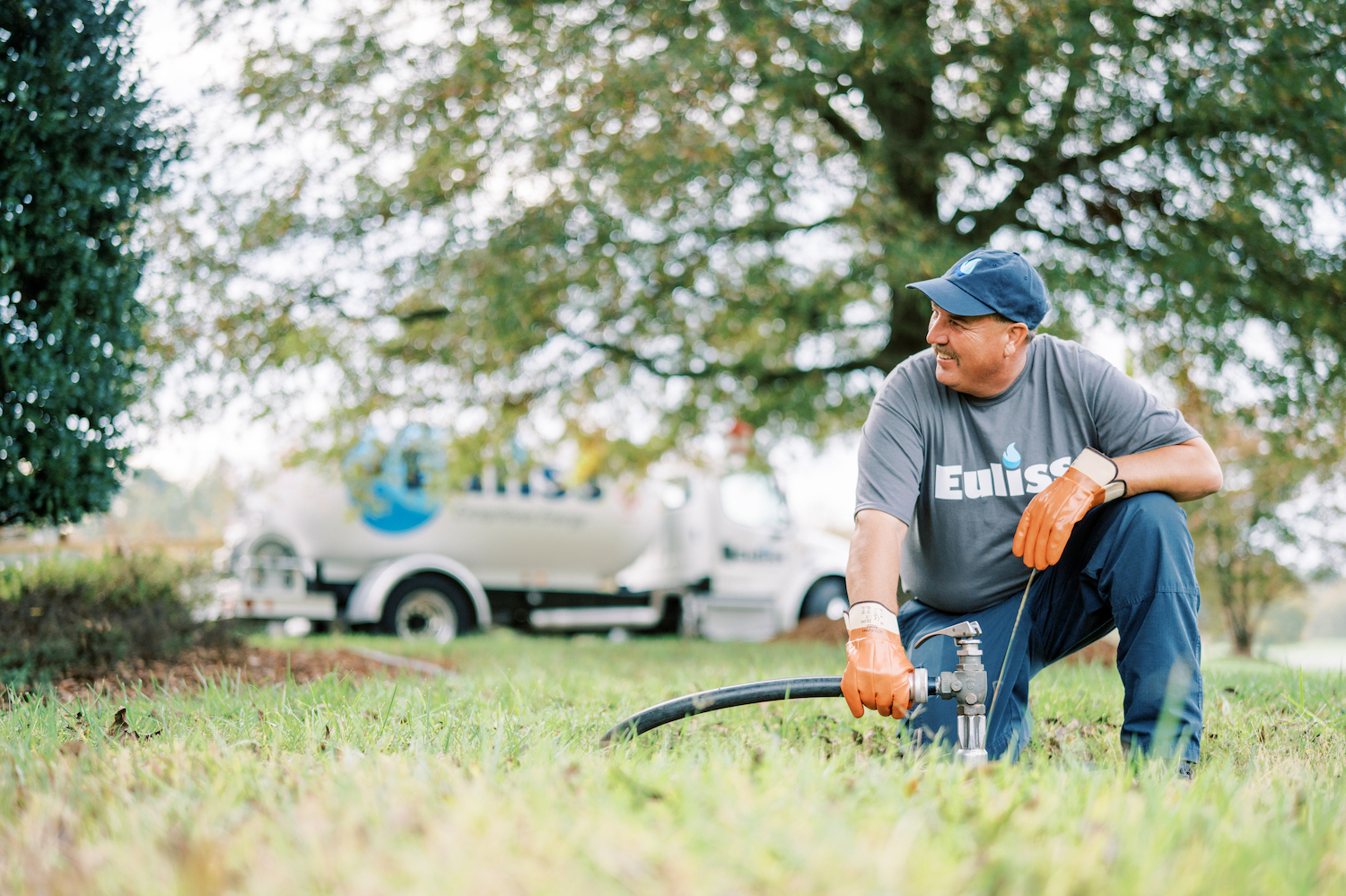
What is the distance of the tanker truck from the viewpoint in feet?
33.8

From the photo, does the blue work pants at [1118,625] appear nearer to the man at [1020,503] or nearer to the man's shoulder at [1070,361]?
the man at [1020,503]

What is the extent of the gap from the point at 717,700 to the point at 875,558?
526 mm

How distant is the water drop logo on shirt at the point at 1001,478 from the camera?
277 cm

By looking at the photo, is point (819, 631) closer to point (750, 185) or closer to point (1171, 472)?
point (750, 185)

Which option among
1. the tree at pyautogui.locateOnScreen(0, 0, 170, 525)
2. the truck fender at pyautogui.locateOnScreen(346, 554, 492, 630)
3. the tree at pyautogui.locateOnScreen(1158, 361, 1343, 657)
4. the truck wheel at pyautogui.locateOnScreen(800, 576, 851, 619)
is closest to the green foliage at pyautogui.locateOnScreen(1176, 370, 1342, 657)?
the tree at pyautogui.locateOnScreen(1158, 361, 1343, 657)

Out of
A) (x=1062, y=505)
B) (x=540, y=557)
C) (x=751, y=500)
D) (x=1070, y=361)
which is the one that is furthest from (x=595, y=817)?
(x=751, y=500)

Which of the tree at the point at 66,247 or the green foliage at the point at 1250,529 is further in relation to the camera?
the green foliage at the point at 1250,529

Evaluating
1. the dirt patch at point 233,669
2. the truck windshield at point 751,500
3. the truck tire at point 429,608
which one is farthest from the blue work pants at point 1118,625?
the truck windshield at point 751,500

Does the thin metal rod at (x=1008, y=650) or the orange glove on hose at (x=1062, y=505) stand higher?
the orange glove on hose at (x=1062, y=505)

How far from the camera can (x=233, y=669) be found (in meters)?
4.55

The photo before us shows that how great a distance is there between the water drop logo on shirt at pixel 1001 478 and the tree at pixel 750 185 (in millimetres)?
3552

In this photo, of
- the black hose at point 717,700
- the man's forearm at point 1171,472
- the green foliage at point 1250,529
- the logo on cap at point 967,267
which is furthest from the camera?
the green foliage at point 1250,529

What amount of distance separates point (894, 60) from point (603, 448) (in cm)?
491

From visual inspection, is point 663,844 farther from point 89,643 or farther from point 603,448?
point 603,448
